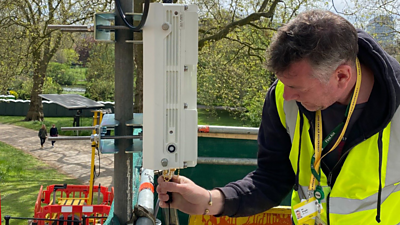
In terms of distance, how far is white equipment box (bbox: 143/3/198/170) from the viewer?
1.79 metres

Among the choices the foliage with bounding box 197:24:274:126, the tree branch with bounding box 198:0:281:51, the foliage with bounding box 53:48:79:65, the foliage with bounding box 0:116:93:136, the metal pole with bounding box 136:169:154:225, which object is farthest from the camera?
the foliage with bounding box 0:116:93:136

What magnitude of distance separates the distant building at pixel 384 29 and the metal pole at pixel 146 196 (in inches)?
549

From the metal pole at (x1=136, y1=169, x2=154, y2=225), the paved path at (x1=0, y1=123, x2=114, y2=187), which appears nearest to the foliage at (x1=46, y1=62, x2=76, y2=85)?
the paved path at (x1=0, y1=123, x2=114, y2=187)

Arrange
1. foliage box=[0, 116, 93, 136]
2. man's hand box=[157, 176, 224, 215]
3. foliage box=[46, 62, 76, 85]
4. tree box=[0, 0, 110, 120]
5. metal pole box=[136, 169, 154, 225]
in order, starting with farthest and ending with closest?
foliage box=[46, 62, 76, 85], foliage box=[0, 116, 93, 136], tree box=[0, 0, 110, 120], metal pole box=[136, 169, 154, 225], man's hand box=[157, 176, 224, 215]

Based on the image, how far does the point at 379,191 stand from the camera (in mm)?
1798

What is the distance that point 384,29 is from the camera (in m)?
16.1

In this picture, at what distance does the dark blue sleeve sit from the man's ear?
42 cm

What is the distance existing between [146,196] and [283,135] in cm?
88

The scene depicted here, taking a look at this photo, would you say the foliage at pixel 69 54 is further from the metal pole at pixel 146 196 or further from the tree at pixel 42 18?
the metal pole at pixel 146 196

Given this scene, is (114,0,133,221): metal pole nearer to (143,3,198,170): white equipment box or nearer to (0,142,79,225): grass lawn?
(143,3,198,170): white equipment box

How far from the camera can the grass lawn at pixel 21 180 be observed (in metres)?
11.5

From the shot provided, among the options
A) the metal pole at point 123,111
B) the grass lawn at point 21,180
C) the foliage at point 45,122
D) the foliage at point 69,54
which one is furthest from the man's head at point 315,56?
the foliage at point 45,122

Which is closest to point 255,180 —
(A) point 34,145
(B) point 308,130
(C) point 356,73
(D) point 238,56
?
(B) point 308,130

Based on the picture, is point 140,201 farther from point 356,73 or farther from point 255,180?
point 356,73
